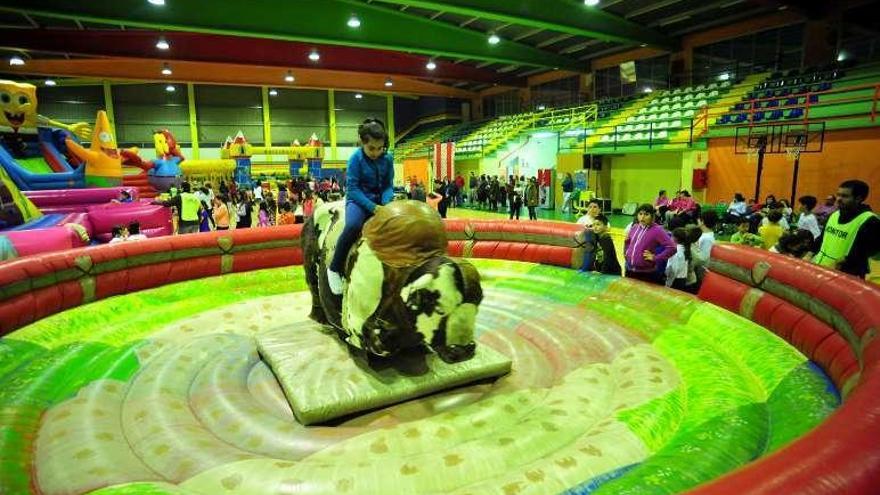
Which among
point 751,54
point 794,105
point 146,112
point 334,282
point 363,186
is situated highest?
point 751,54

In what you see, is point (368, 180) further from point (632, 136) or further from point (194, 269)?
point (632, 136)

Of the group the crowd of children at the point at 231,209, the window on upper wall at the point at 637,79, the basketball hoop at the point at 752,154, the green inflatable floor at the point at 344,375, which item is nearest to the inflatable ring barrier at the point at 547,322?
the green inflatable floor at the point at 344,375

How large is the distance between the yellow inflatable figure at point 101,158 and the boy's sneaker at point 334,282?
9.44 m

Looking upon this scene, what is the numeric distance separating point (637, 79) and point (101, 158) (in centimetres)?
1771

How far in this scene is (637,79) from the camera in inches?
750

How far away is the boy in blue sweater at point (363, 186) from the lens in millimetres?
3080

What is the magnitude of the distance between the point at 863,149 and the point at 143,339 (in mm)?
12766

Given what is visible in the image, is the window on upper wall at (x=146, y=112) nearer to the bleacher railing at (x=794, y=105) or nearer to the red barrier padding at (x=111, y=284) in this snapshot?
the red barrier padding at (x=111, y=284)

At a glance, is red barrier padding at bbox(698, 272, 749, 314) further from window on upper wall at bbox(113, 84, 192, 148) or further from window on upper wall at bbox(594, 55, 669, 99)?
window on upper wall at bbox(113, 84, 192, 148)

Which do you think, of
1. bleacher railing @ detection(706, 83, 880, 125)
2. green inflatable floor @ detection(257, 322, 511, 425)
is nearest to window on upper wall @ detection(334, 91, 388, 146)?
bleacher railing @ detection(706, 83, 880, 125)

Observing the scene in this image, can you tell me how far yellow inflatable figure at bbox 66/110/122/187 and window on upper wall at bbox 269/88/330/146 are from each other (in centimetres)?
1532

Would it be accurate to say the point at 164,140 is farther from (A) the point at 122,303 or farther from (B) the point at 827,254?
(B) the point at 827,254

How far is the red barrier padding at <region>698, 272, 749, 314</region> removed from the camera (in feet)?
12.1

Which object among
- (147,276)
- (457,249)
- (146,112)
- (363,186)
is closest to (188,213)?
(147,276)
